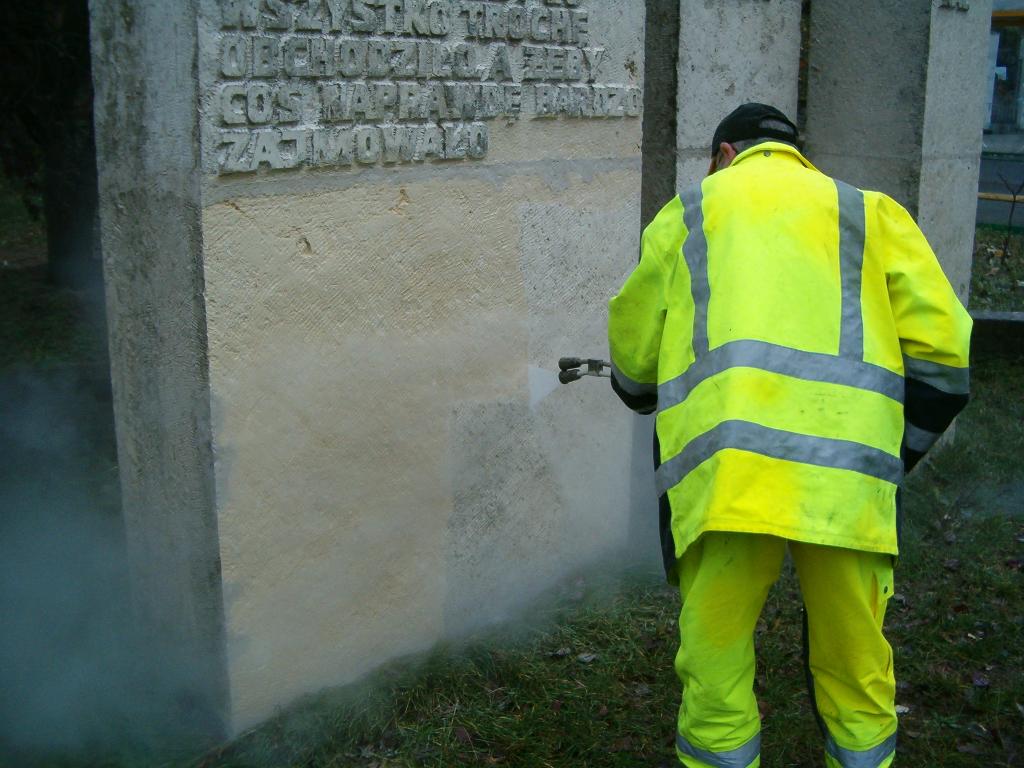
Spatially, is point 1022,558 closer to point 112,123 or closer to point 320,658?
point 320,658

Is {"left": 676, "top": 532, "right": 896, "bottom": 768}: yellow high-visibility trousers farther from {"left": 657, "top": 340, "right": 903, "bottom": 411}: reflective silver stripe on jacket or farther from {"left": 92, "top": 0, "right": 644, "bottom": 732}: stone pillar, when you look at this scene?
{"left": 92, "top": 0, "right": 644, "bottom": 732}: stone pillar

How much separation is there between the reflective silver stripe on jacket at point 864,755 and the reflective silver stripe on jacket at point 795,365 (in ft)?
2.78

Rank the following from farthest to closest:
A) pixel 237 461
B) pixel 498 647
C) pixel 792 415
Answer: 1. pixel 498 647
2. pixel 237 461
3. pixel 792 415

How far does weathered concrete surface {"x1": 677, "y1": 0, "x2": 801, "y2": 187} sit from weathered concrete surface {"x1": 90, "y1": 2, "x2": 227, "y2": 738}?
2400 mm

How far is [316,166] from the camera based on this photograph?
345cm

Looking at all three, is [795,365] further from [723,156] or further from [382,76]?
[382,76]

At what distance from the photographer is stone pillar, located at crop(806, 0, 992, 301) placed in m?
5.86

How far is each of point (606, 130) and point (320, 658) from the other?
7.09ft

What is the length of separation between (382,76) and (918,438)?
1.83m

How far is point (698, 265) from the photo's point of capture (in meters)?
2.81

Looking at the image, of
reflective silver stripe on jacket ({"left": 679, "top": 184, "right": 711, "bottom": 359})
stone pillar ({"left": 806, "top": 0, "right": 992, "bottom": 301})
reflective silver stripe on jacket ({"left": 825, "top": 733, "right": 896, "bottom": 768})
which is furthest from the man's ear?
stone pillar ({"left": 806, "top": 0, "right": 992, "bottom": 301})

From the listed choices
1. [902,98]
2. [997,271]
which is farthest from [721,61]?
[997,271]

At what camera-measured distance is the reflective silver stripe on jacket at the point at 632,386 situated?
10.2 feet

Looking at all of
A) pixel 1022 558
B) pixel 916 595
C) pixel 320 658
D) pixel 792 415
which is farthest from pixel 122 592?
pixel 1022 558
